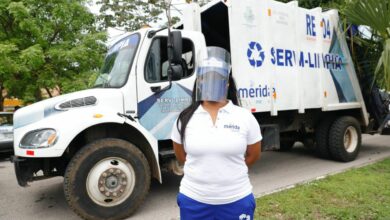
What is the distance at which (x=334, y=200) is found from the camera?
450 cm

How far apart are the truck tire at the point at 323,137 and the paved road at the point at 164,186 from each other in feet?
0.74

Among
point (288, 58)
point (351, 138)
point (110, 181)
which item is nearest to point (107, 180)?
point (110, 181)

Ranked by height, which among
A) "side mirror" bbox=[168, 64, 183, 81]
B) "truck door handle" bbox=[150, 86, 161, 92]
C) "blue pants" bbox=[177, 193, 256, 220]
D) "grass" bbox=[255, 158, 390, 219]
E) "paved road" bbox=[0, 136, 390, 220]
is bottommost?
"paved road" bbox=[0, 136, 390, 220]

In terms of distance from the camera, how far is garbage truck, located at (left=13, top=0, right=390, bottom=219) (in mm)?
4203

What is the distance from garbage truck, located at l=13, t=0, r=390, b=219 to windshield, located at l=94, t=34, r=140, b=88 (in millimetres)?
22

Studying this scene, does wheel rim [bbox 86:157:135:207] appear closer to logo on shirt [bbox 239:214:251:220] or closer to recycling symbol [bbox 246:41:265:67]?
logo on shirt [bbox 239:214:251:220]

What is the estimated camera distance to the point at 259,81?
5.92 m

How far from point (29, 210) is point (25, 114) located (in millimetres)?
1450

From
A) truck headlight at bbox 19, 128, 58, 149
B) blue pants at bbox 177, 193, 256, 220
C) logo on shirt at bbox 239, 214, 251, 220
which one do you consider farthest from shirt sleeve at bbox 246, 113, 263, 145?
truck headlight at bbox 19, 128, 58, 149

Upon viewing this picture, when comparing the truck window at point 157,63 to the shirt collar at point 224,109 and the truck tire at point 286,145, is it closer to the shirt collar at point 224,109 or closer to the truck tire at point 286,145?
the shirt collar at point 224,109

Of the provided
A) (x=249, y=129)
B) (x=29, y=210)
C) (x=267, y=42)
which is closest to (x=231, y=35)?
(x=267, y=42)

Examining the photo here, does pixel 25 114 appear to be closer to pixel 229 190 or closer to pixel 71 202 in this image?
pixel 71 202

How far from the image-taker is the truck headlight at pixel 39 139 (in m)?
4.01

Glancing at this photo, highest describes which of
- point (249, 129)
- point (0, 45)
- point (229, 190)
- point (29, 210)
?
point (0, 45)
